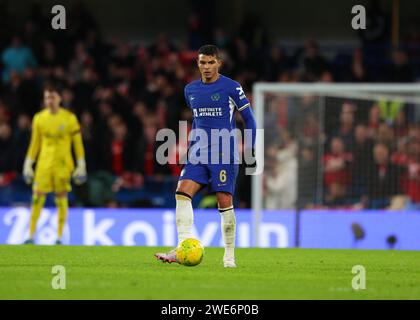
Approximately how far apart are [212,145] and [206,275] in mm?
1370

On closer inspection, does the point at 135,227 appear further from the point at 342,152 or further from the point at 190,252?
the point at 190,252

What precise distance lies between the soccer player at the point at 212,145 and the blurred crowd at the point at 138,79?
7.64 meters

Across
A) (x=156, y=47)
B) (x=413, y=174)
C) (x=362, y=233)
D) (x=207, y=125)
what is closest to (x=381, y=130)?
(x=413, y=174)

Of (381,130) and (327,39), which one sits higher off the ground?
(327,39)

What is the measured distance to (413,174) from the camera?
19.7 m

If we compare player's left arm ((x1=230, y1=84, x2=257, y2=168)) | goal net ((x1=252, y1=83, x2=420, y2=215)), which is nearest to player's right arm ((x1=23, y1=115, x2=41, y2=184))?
goal net ((x1=252, y1=83, x2=420, y2=215))

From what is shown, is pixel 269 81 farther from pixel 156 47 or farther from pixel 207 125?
pixel 207 125

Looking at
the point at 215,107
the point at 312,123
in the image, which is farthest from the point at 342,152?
the point at 215,107

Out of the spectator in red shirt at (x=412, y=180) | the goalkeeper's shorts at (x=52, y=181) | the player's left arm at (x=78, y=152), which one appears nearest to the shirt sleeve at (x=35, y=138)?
the goalkeeper's shorts at (x=52, y=181)

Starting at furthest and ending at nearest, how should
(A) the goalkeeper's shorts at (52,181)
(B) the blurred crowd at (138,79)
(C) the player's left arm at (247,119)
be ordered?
(B) the blurred crowd at (138,79) → (A) the goalkeeper's shorts at (52,181) → (C) the player's left arm at (247,119)

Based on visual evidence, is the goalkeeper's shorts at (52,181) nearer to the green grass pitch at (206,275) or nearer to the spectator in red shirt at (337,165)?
the green grass pitch at (206,275)

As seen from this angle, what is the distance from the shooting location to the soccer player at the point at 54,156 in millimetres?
16775

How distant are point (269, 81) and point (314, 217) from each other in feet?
17.2

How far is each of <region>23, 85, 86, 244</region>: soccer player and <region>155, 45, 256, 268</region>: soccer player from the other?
5360 millimetres
